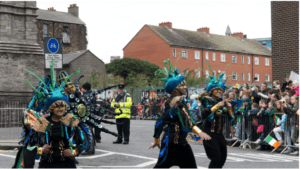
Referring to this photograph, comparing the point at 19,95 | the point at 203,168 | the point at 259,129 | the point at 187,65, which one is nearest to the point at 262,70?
the point at 187,65

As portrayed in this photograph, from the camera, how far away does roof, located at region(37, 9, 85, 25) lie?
202ft

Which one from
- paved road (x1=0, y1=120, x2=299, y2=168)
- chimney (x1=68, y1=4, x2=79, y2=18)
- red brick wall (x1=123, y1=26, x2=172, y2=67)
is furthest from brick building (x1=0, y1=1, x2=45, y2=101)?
chimney (x1=68, y1=4, x2=79, y2=18)

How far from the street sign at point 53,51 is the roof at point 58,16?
50.9 m

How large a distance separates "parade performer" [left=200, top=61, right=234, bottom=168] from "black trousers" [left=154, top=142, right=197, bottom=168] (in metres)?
0.89

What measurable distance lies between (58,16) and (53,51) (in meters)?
54.2

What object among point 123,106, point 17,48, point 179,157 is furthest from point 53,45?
point 17,48

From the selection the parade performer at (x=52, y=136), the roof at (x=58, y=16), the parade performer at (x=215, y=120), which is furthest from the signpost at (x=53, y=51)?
the roof at (x=58, y=16)

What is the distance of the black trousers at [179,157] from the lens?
6.03m

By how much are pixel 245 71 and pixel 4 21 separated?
54.0 m

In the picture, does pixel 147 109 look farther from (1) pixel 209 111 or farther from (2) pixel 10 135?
(1) pixel 209 111

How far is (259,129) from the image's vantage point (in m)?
13.1

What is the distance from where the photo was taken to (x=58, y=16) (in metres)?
64.0

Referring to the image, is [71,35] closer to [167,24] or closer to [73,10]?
[73,10]

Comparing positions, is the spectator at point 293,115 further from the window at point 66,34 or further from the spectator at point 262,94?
the window at point 66,34
